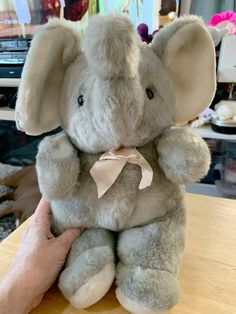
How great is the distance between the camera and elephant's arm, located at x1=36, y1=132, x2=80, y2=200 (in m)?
0.44

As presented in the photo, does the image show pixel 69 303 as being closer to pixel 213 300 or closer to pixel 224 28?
pixel 213 300

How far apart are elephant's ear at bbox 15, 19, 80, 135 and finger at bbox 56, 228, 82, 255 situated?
0.16 meters

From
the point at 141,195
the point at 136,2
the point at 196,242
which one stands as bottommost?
the point at 196,242

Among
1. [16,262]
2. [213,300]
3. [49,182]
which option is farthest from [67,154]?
[213,300]

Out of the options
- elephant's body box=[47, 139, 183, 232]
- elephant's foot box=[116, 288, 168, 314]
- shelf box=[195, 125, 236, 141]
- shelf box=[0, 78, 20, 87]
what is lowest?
shelf box=[195, 125, 236, 141]

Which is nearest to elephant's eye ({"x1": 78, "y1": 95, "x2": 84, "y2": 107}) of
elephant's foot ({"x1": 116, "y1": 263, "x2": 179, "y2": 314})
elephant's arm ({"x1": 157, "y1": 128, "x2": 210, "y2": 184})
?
elephant's arm ({"x1": 157, "y1": 128, "x2": 210, "y2": 184})

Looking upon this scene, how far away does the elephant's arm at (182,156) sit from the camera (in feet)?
1.46

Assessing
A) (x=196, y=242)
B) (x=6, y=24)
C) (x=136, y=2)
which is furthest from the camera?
(x=6, y=24)

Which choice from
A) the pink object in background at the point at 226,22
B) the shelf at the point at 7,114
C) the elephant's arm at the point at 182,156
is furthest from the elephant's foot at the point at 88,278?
the shelf at the point at 7,114

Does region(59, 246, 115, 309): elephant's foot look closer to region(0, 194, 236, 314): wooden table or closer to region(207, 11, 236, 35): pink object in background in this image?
region(0, 194, 236, 314): wooden table

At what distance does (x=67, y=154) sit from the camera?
45 cm

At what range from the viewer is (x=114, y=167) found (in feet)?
1.48

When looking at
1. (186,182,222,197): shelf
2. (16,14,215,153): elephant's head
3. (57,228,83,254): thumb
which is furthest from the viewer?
(186,182,222,197): shelf

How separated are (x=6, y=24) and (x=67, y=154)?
59.1 inches
